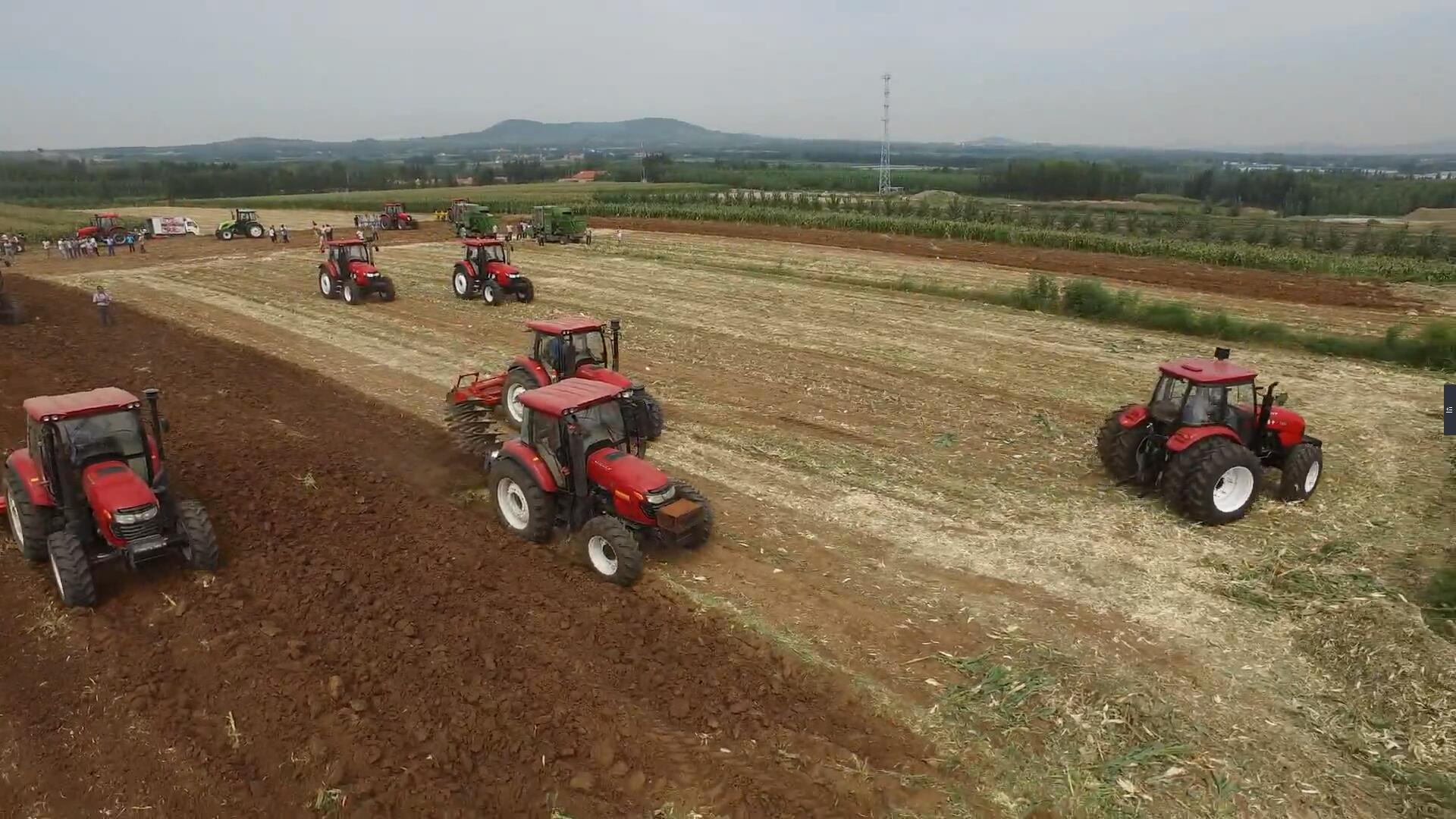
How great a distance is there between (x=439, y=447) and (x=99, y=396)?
4.08 m

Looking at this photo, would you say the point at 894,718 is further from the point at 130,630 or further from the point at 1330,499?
the point at 1330,499

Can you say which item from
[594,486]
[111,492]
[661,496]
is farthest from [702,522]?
[111,492]

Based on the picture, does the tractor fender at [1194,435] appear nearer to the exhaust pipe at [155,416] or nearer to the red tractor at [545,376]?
the red tractor at [545,376]

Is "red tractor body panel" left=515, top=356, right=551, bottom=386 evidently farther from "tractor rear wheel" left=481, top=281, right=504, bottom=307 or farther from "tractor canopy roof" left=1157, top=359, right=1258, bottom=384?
"tractor rear wheel" left=481, top=281, right=504, bottom=307

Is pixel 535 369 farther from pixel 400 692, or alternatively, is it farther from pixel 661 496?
pixel 400 692

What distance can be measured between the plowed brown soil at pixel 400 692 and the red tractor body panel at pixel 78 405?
5.07 ft

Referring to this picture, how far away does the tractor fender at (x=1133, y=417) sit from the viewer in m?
9.72

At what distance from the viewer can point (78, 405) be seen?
743cm

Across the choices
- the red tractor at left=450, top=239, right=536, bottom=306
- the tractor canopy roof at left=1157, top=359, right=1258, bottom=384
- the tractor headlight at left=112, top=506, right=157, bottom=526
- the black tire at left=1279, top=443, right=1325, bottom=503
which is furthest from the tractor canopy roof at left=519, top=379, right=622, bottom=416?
the red tractor at left=450, top=239, right=536, bottom=306

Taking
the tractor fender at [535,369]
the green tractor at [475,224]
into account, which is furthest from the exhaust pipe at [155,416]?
the green tractor at [475,224]

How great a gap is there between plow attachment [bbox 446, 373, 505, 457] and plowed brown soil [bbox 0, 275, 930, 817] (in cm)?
213

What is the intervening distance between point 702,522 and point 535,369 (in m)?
4.45

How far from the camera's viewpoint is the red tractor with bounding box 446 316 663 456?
11070mm

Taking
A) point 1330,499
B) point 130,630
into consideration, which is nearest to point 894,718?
point 130,630
